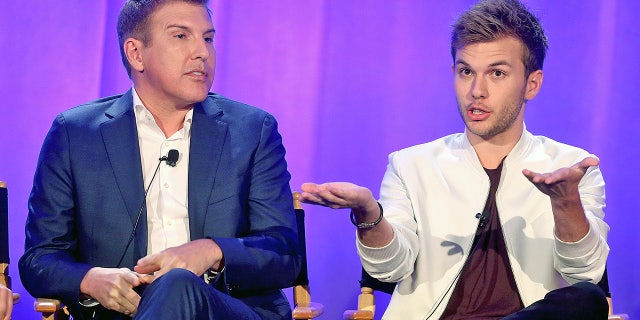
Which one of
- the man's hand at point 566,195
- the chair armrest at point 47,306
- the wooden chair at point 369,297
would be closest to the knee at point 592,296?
the man's hand at point 566,195

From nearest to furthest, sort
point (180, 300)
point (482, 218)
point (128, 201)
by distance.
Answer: point (180, 300)
point (128, 201)
point (482, 218)

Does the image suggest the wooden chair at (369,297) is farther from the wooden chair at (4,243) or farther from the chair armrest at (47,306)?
the wooden chair at (4,243)

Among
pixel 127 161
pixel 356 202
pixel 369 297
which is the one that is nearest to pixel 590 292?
pixel 356 202

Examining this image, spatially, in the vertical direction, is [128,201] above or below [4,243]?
above

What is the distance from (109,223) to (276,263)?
1.89 ft

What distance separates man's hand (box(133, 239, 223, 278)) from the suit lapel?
221 millimetres

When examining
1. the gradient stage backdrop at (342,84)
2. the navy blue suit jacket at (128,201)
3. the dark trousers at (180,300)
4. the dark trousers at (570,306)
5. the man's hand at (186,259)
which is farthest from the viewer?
the gradient stage backdrop at (342,84)

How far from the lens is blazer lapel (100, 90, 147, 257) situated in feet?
A: 10.6

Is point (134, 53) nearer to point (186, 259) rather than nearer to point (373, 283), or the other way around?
point (186, 259)

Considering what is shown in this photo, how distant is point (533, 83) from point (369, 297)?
97 cm

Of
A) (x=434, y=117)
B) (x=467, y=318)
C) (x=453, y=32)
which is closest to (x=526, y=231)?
(x=467, y=318)

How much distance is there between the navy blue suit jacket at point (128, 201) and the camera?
125 inches

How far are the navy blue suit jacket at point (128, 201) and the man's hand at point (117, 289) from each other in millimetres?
140

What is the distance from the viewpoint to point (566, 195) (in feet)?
9.35
